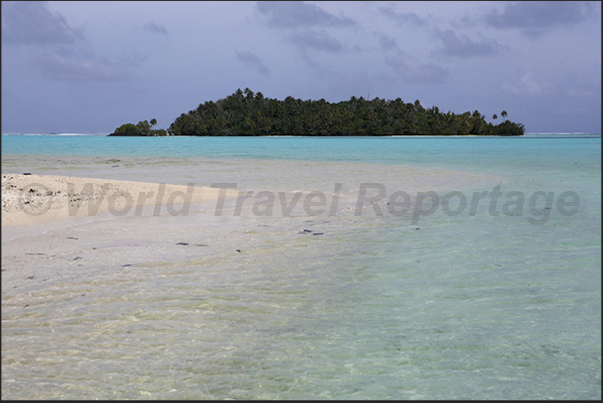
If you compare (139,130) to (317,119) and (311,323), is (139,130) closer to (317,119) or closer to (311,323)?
(317,119)

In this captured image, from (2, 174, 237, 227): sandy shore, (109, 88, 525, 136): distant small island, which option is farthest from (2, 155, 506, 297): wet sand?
(109, 88, 525, 136): distant small island

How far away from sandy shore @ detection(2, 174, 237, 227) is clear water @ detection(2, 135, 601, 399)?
2.46 m

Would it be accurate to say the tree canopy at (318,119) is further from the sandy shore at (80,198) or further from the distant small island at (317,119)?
the sandy shore at (80,198)

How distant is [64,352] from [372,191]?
1162 cm

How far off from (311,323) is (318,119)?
142 metres

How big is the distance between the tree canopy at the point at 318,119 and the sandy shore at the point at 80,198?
133 meters

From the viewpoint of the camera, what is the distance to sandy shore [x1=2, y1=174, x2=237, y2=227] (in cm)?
944

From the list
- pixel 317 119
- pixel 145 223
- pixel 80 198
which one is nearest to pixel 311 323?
pixel 145 223

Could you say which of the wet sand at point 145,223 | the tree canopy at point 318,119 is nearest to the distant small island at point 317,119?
the tree canopy at point 318,119

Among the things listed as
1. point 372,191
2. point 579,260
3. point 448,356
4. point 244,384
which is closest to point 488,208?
point 372,191

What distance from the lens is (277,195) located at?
1318 centimetres

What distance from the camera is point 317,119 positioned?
144m

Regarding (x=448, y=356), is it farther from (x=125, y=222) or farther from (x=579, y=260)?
(x=125, y=222)

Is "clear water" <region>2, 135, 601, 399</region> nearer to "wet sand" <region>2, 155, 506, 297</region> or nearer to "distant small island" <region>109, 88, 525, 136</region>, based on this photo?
"wet sand" <region>2, 155, 506, 297</region>
